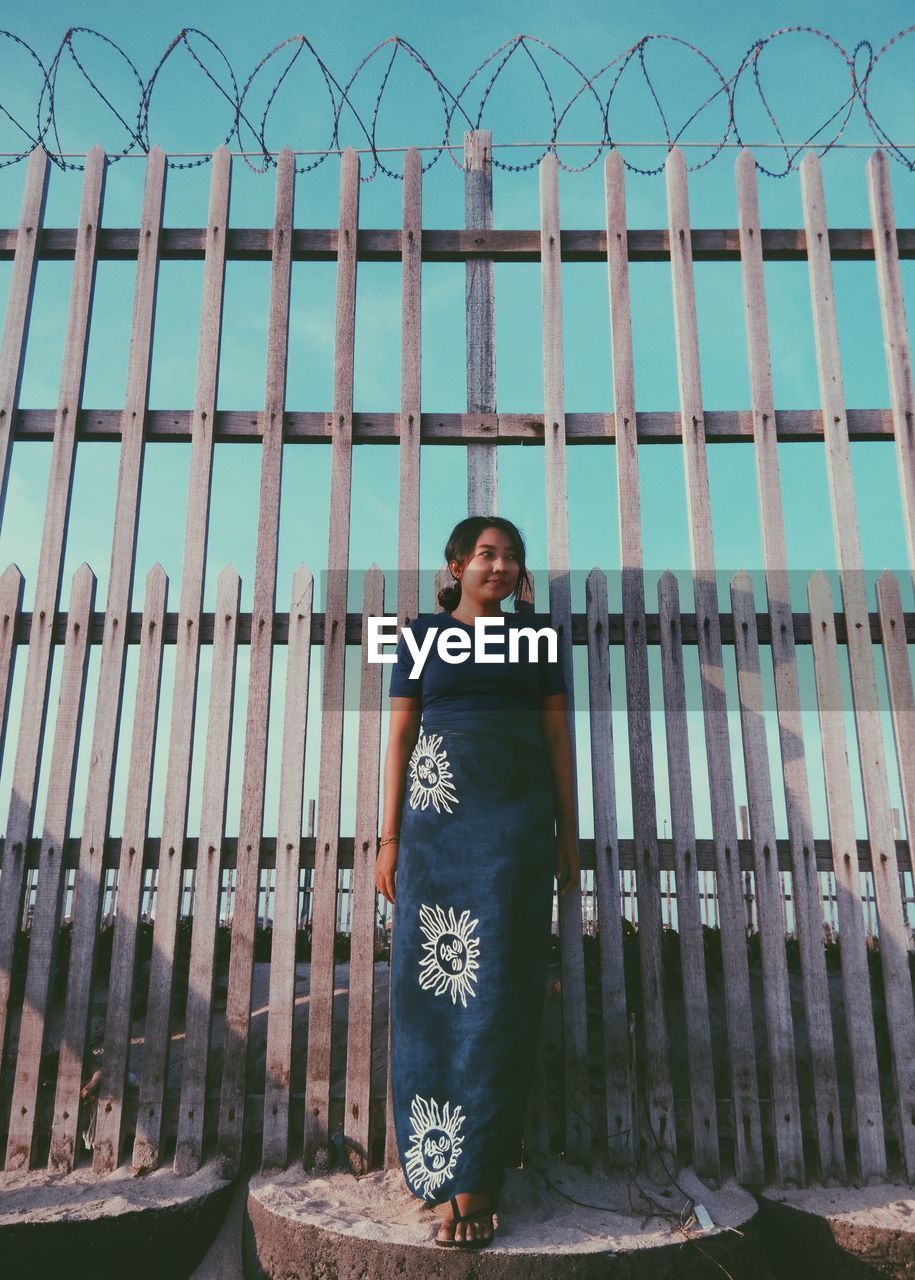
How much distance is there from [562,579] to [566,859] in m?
1.18

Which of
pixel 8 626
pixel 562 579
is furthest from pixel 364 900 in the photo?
pixel 8 626

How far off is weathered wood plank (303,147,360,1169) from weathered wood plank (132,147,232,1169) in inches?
21.3

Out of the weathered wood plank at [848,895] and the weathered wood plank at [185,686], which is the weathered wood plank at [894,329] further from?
the weathered wood plank at [185,686]

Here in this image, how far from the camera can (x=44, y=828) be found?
363 cm

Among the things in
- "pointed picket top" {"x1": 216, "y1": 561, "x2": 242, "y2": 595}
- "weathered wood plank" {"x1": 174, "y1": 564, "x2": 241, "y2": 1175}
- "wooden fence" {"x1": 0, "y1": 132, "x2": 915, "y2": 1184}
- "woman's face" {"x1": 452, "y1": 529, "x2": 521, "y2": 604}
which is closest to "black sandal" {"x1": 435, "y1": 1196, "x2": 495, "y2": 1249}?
"wooden fence" {"x1": 0, "y1": 132, "x2": 915, "y2": 1184}

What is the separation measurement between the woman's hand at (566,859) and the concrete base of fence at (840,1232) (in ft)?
4.02

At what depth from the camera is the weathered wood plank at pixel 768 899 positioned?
328cm

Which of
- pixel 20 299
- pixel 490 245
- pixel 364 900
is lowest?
pixel 364 900

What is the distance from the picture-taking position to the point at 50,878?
3584 mm

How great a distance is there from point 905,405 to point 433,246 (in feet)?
7.39

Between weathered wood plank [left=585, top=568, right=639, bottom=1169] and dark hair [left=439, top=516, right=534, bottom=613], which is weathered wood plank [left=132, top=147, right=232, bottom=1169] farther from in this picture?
weathered wood plank [left=585, top=568, right=639, bottom=1169]

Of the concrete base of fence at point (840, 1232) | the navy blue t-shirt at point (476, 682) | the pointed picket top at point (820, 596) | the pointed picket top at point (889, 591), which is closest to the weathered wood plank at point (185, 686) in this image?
the navy blue t-shirt at point (476, 682)

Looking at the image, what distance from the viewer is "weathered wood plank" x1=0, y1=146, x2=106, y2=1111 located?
3.60 m

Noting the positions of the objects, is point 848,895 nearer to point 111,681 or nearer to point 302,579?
point 302,579
